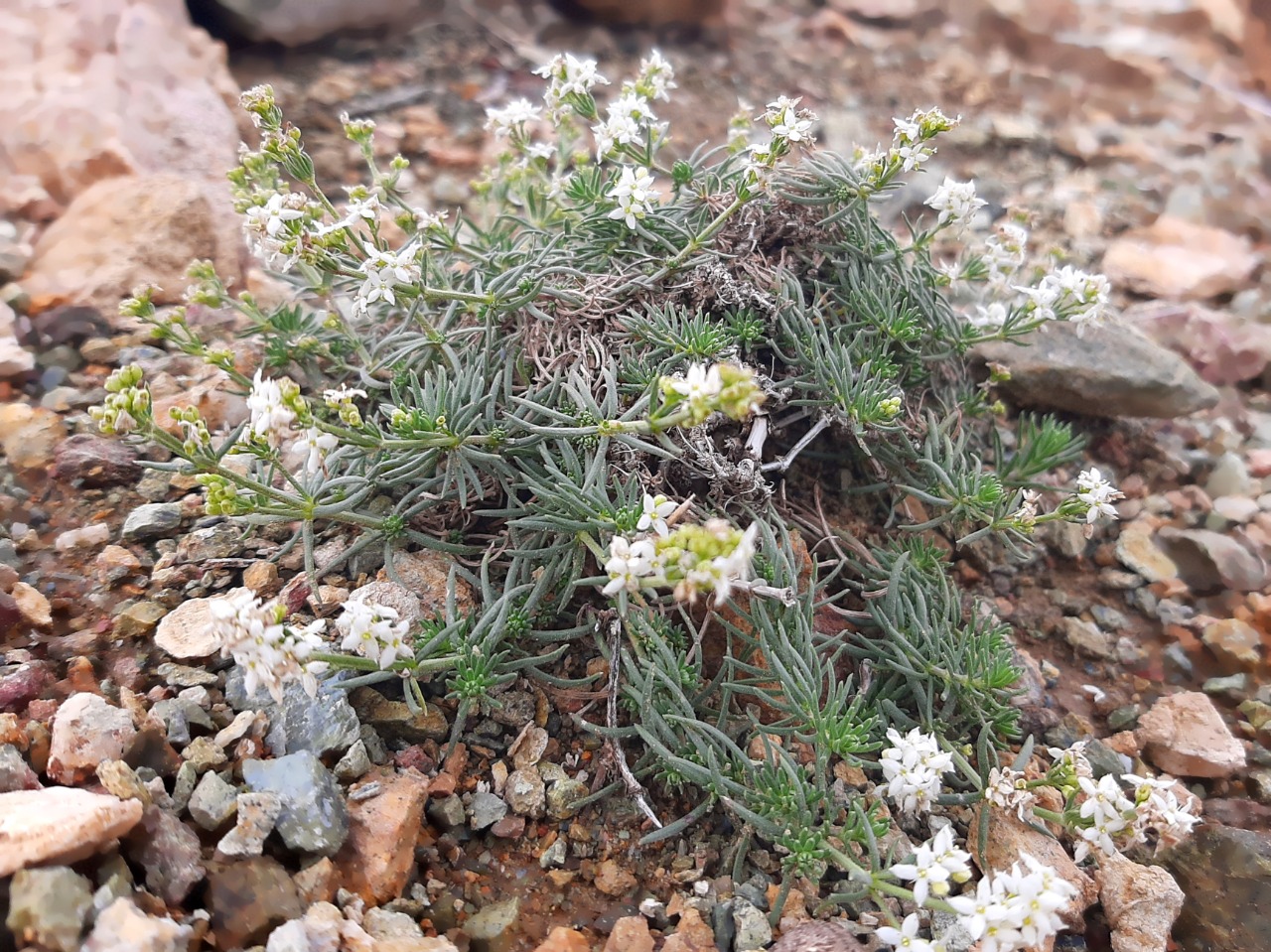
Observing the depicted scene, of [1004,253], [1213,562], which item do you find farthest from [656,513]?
[1213,562]

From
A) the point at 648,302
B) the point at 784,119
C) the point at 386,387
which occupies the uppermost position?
the point at 784,119

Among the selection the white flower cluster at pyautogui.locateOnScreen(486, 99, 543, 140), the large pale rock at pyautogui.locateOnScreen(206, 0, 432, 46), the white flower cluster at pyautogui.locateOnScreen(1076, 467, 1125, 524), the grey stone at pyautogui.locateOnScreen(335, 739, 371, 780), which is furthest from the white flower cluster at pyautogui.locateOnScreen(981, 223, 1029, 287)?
the large pale rock at pyautogui.locateOnScreen(206, 0, 432, 46)

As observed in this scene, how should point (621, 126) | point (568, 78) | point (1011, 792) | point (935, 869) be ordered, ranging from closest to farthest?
point (935, 869) < point (1011, 792) < point (621, 126) < point (568, 78)

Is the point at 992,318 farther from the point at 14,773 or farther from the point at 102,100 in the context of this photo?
the point at 102,100

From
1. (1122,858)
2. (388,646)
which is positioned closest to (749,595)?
(388,646)

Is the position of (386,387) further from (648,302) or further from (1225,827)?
(1225,827)

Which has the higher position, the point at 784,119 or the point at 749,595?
the point at 784,119
